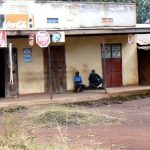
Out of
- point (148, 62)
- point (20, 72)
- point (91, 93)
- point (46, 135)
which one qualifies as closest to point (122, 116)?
point (46, 135)

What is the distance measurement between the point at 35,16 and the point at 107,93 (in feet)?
13.8

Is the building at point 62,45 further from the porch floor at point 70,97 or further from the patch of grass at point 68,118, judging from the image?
the patch of grass at point 68,118

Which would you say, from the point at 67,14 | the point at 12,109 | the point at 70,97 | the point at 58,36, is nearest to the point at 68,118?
the point at 12,109

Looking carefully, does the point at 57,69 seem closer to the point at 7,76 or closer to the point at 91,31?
the point at 7,76

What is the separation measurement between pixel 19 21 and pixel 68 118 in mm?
7258

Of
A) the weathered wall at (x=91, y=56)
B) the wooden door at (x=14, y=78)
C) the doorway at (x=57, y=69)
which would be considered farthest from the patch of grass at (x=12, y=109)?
the weathered wall at (x=91, y=56)

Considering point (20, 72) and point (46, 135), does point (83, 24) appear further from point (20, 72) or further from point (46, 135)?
point (46, 135)

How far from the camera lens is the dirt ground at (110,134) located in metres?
10.3

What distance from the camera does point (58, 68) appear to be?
2142cm

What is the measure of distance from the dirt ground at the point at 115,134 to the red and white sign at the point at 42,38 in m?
3.80

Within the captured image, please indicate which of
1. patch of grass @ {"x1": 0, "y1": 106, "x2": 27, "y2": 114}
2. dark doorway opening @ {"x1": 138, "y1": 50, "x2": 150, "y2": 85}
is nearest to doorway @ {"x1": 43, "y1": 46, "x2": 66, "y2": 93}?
patch of grass @ {"x1": 0, "y1": 106, "x2": 27, "y2": 114}

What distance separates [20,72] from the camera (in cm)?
2055

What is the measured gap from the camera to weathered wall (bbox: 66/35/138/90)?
2173cm

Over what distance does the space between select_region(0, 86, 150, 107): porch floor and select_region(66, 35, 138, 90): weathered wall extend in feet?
3.75
